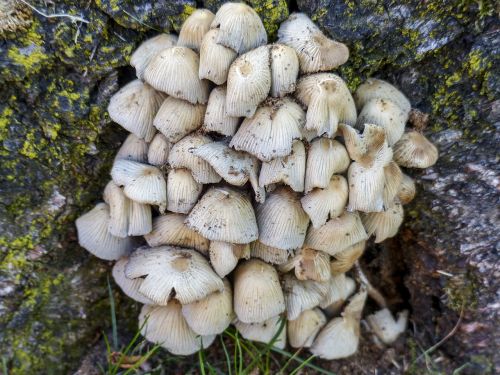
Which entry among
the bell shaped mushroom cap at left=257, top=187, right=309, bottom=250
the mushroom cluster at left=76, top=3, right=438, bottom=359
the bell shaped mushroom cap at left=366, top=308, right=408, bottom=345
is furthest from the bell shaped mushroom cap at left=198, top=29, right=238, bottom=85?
the bell shaped mushroom cap at left=366, top=308, right=408, bottom=345

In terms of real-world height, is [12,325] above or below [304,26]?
below

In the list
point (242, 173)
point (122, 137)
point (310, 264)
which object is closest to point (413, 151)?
point (310, 264)

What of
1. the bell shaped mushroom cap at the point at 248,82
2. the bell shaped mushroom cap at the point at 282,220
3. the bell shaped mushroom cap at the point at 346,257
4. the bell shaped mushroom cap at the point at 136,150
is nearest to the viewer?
the bell shaped mushroom cap at the point at 248,82

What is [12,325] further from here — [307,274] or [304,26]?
[304,26]

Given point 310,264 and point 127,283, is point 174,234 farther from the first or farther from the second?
point 310,264

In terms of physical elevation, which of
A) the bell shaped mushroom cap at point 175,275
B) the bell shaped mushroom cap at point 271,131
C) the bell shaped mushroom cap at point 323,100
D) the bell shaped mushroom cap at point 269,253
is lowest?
the bell shaped mushroom cap at point 175,275

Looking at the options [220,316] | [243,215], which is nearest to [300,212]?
[243,215]

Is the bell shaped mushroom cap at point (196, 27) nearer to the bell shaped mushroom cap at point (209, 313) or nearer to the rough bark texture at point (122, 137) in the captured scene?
the rough bark texture at point (122, 137)

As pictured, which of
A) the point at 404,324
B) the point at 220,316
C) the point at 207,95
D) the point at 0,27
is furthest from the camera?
the point at 404,324

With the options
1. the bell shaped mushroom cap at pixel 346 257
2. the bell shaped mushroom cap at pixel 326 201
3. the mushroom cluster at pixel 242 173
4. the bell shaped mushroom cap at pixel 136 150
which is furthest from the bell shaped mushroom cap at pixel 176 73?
the bell shaped mushroom cap at pixel 346 257
